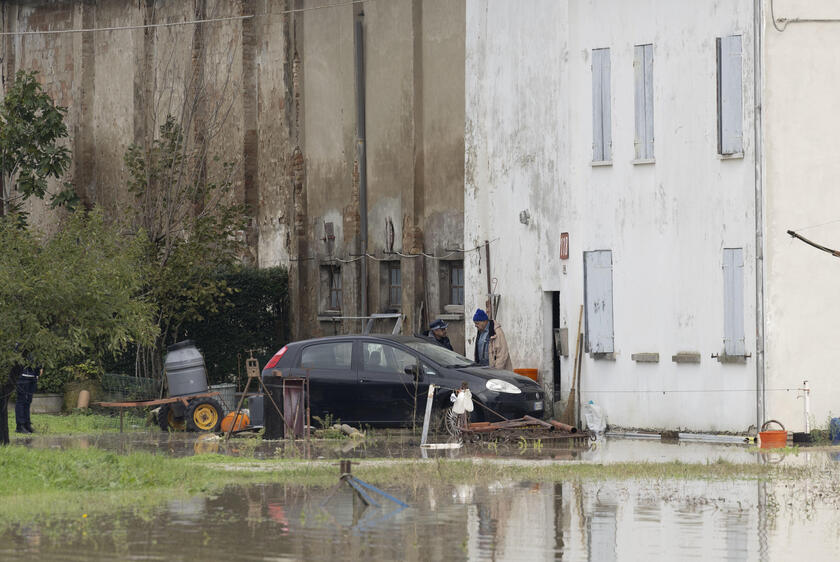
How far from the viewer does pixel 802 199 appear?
2283cm

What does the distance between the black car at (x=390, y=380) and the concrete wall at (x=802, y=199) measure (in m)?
3.75

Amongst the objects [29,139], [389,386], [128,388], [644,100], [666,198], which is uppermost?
[29,139]

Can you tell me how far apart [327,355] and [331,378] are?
16.5 inches

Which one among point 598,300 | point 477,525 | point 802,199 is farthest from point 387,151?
point 477,525

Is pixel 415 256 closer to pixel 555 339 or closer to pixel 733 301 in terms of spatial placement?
pixel 555 339

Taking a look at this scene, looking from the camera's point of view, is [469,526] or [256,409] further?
[256,409]

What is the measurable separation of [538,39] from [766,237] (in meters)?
6.00

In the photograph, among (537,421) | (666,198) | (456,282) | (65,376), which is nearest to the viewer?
(537,421)

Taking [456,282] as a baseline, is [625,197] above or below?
above

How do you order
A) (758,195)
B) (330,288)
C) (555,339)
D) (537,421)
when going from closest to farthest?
(537,421) → (758,195) → (555,339) → (330,288)

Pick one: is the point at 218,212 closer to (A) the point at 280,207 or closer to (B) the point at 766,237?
(A) the point at 280,207

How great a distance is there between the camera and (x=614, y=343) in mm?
25141

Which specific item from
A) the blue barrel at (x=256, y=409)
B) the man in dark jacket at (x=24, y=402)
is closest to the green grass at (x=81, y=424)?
A: the man in dark jacket at (x=24, y=402)

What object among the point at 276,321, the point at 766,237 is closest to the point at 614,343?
the point at 766,237
